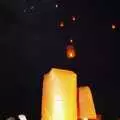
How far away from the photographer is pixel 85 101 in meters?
3.09

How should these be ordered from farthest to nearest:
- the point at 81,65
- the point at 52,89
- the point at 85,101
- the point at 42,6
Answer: the point at 81,65 → the point at 42,6 → the point at 85,101 → the point at 52,89

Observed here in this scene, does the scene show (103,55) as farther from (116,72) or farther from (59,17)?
(59,17)

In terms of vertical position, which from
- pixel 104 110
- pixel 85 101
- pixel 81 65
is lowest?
pixel 104 110

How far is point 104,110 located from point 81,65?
1.40m

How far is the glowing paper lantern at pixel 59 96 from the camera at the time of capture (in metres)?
2.69

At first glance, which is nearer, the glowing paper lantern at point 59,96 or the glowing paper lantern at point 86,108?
the glowing paper lantern at point 59,96

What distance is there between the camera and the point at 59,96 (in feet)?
8.75

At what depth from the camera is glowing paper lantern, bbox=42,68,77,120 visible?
269 centimetres

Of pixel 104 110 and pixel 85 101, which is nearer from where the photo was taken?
pixel 85 101

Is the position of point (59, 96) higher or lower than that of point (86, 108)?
higher

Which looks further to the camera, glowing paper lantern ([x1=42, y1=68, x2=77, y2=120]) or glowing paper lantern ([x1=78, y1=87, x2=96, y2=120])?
glowing paper lantern ([x1=78, y1=87, x2=96, y2=120])

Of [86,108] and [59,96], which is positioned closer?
[59,96]

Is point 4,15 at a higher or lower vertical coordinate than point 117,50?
higher

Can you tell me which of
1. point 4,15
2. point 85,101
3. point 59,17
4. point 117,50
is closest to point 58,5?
point 59,17
